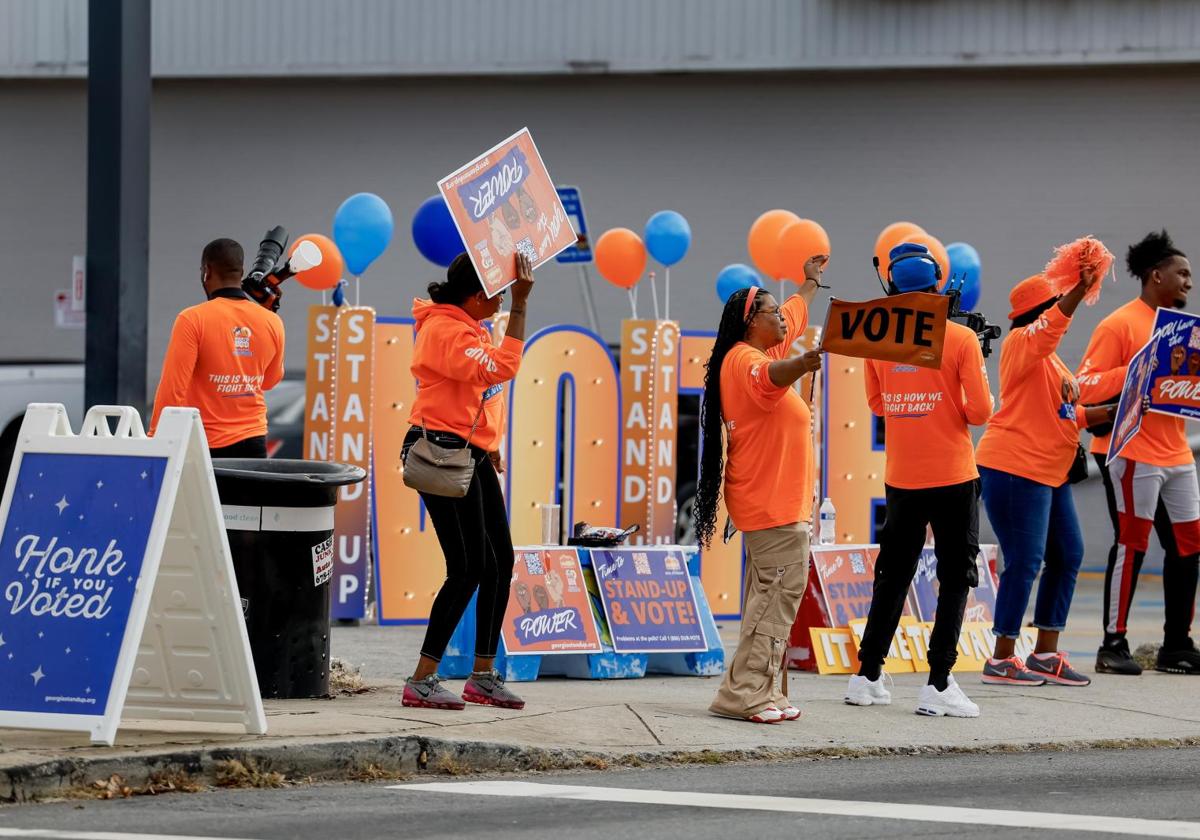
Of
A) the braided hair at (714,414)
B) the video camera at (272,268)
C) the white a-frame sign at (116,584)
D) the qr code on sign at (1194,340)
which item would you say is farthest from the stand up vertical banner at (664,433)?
the white a-frame sign at (116,584)

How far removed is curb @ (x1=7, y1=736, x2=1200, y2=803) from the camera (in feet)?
19.5

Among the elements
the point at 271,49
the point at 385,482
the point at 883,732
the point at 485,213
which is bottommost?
the point at 883,732

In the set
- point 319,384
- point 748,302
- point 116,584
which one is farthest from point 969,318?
point 319,384

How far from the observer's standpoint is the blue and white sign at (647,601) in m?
9.30

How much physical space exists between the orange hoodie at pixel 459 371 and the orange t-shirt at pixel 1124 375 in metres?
3.67

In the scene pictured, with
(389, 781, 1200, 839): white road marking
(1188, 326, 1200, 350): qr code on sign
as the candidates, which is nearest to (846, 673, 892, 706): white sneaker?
(389, 781, 1200, 839): white road marking

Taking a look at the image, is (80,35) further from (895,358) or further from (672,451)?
(895,358)

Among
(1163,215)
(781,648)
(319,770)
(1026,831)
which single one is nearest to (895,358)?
(781,648)

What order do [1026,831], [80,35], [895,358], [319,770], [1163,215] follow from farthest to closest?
[80,35], [1163,215], [895,358], [319,770], [1026,831]

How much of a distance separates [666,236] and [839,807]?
6.82 meters

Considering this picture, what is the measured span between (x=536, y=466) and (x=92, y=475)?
193 inches

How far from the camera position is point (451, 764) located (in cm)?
665

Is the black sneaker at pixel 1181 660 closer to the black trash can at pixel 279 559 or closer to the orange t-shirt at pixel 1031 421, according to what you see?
the orange t-shirt at pixel 1031 421

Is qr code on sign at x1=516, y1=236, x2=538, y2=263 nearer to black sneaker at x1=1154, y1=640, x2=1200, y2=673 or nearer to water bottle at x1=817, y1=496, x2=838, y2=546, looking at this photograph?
water bottle at x1=817, y1=496, x2=838, y2=546
